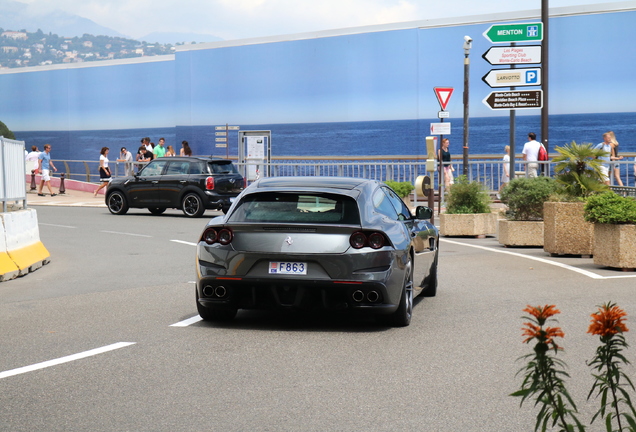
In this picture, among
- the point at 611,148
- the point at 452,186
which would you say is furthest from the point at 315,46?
the point at 452,186

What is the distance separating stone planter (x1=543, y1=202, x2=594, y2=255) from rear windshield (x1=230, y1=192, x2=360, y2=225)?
7373 millimetres

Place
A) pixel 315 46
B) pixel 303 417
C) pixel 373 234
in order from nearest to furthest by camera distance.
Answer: pixel 303 417 < pixel 373 234 < pixel 315 46

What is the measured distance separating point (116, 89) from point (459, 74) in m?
21.3

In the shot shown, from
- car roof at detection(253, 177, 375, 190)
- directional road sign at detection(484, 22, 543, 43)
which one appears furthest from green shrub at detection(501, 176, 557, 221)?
car roof at detection(253, 177, 375, 190)

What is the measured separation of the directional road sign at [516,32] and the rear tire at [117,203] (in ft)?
40.3

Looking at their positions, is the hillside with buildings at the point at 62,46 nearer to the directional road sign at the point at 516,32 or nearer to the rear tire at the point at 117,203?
the rear tire at the point at 117,203

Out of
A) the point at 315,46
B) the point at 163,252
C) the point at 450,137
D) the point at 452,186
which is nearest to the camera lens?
the point at 163,252

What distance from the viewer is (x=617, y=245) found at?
1293cm

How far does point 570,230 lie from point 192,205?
13.0 meters

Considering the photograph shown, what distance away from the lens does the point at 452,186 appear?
19828 mm

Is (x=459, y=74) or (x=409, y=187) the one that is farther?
(x=459, y=74)

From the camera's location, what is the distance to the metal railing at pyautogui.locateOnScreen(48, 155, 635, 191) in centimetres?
2686

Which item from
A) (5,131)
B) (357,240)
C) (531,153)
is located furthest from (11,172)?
(5,131)

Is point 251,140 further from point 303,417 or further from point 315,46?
point 303,417
